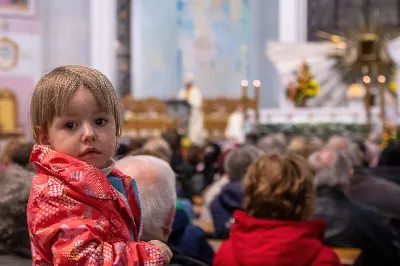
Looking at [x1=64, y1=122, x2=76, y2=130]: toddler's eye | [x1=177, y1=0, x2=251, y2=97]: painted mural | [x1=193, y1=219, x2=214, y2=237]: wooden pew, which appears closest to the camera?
[x1=64, y1=122, x2=76, y2=130]: toddler's eye

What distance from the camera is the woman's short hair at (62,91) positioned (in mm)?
1303

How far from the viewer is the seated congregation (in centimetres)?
183

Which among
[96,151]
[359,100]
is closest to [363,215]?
[96,151]

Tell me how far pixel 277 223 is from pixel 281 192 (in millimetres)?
118

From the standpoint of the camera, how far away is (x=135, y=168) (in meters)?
1.82

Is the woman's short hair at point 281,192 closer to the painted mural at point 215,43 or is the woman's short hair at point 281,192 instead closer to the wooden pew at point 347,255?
the wooden pew at point 347,255

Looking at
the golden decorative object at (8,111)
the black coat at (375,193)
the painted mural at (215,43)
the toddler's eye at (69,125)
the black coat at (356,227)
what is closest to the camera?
the toddler's eye at (69,125)

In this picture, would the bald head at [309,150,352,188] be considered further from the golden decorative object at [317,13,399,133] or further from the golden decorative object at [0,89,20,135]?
the golden decorative object at [0,89,20,135]

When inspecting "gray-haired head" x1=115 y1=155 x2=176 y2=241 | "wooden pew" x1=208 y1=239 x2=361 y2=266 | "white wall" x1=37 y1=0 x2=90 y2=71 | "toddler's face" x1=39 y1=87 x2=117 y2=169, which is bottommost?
"wooden pew" x1=208 y1=239 x2=361 y2=266

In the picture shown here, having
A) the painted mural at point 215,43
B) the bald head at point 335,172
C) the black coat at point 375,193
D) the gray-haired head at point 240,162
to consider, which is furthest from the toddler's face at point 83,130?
the painted mural at point 215,43

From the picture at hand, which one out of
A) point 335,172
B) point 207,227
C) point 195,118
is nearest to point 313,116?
point 195,118

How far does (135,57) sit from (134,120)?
402 cm

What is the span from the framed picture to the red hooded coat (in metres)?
14.8

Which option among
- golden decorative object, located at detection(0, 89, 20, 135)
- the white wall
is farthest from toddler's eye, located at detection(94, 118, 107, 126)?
the white wall
